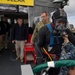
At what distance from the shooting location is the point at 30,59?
10.1 m

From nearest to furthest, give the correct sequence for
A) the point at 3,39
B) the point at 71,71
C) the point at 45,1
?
the point at 71,71 < the point at 45,1 < the point at 3,39

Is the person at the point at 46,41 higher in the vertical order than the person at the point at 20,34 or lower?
higher

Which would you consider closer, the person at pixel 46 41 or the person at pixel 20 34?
the person at pixel 46 41

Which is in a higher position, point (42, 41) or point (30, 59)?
point (42, 41)

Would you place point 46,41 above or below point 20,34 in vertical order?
above

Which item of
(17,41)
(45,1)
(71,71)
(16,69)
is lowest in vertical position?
(16,69)

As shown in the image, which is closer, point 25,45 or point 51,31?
point 51,31

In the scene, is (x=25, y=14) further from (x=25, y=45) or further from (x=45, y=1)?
(x=25, y=45)

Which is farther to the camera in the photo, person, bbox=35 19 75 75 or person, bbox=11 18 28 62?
person, bbox=11 18 28 62

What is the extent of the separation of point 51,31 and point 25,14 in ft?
32.7

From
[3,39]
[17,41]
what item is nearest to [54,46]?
[17,41]

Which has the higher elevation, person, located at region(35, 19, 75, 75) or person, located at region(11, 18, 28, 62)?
person, located at region(35, 19, 75, 75)

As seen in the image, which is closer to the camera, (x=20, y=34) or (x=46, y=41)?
(x=46, y=41)

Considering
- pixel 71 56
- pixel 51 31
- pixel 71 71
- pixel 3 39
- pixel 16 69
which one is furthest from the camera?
pixel 3 39
